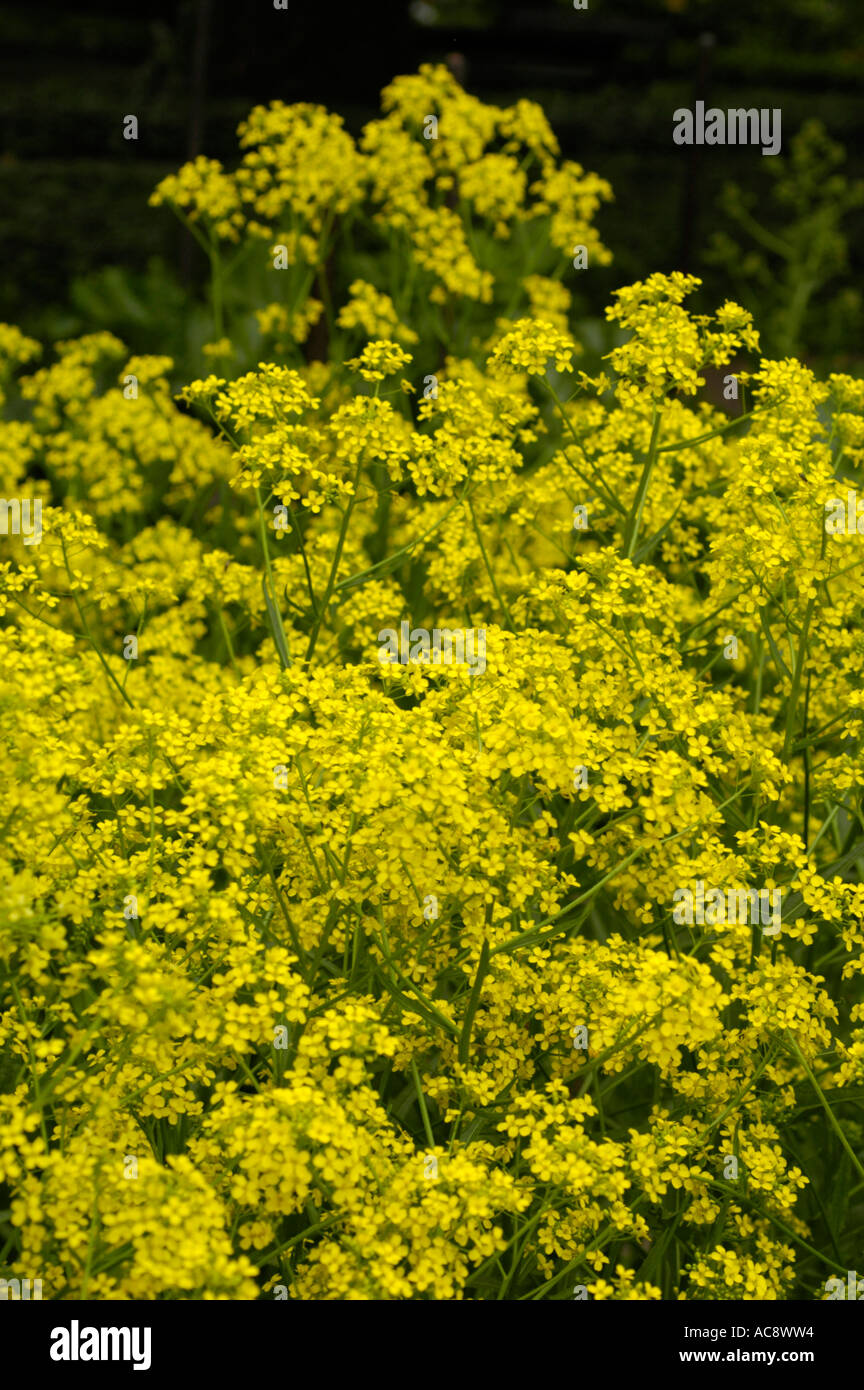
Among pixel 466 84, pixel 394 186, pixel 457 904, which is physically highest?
pixel 466 84

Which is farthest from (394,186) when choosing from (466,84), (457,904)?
(466,84)

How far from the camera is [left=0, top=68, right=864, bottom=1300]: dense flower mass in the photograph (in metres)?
2.15

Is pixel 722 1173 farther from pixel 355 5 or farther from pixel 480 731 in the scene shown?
pixel 355 5

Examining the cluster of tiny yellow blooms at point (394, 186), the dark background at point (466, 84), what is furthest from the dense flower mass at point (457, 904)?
the dark background at point (466, 84)

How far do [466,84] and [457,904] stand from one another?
1227 cm

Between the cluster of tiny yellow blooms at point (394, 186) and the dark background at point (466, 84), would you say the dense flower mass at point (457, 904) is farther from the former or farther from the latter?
the dark background at point (466, 84)

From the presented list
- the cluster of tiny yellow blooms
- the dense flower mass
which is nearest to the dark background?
the cluster of tiny yellow blooms

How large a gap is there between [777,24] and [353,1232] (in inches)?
627

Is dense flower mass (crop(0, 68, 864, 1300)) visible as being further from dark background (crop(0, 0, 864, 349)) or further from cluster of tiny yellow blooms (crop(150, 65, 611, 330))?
dark background (crop(0, 0, 864, 349))

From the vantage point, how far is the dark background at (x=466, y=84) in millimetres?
11047

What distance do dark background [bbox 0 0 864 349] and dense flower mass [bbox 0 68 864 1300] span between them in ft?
17.6

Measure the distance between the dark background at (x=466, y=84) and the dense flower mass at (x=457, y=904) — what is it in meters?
5.35

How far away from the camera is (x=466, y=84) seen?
1292 cm

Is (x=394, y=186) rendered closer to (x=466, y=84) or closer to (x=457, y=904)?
(x=457, y=904)
